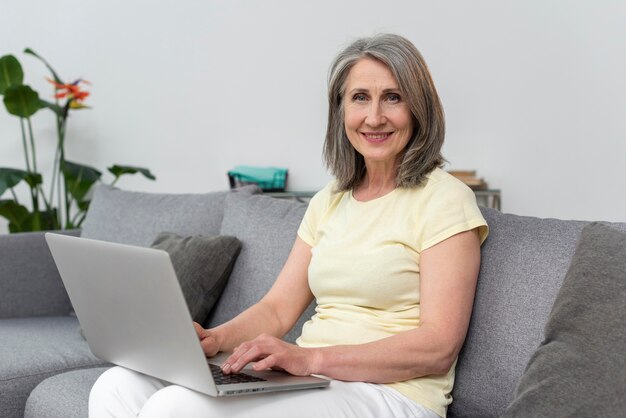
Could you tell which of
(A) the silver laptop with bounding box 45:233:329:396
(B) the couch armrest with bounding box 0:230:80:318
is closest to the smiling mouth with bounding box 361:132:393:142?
(A) the silver laptop with bounding box 45:233:329:396

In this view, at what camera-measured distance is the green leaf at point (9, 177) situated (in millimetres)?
4066

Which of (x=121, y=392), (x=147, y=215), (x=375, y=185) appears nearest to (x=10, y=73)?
(x=147, y=215)

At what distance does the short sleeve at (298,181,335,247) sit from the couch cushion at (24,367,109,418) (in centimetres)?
62

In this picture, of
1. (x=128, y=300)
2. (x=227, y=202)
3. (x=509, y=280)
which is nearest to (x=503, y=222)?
(x=509, y=280)

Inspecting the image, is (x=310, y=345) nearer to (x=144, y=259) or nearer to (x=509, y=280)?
(x=509, y=280)

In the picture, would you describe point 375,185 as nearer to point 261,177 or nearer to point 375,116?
point 375,116

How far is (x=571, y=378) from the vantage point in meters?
1.41

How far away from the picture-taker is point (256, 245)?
8.21 ft

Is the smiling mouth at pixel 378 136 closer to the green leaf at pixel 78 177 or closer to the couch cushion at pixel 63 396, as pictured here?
the couch cushion at pixel 63 396

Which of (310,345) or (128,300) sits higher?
(128,300)

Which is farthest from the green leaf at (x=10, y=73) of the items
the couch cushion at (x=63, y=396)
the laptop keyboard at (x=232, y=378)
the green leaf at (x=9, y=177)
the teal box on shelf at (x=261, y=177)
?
the laptop keyboard at (x=232, y=378)

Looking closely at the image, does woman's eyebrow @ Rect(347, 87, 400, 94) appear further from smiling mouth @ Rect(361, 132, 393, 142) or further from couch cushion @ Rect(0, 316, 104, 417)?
couch cushion @ Rect(0, 316, 104, 417)

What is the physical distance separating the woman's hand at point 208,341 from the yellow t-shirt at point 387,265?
184 millimetres

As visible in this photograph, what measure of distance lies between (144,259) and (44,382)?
985 mm
